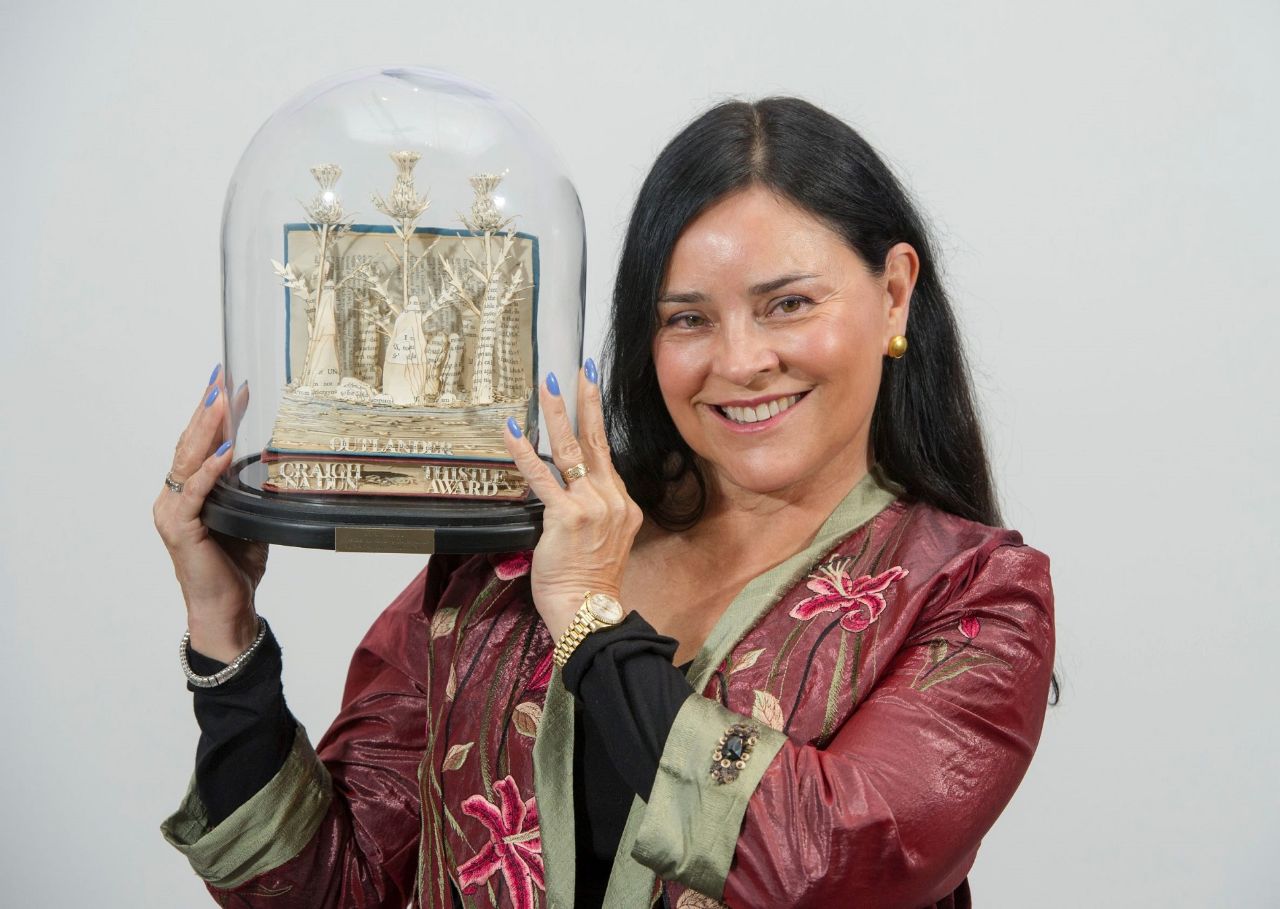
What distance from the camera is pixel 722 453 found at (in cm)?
197

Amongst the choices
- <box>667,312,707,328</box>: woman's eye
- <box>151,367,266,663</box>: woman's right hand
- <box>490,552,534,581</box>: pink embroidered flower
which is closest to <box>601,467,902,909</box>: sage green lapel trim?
<box>490,552,534,581</box>: pink embroidered flower

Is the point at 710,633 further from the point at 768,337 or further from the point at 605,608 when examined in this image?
the point at 768,337

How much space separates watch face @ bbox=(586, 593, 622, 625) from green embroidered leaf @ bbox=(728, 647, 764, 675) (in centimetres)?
21

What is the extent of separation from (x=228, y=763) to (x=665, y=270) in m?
0.87

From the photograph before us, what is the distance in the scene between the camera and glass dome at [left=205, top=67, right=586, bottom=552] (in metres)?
1.76

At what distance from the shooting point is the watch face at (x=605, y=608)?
1702 mm

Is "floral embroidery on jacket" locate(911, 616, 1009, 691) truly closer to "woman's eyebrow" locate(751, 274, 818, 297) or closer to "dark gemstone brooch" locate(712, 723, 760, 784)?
"dark gemstone brooch" locate(712, 723, 760, 784)

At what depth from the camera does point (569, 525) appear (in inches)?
68.2

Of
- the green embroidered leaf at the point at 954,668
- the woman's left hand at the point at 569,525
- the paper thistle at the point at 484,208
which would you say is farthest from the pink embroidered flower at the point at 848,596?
the paper thistle at the point at 484,208

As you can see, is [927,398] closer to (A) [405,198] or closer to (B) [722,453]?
(B) [722,453]

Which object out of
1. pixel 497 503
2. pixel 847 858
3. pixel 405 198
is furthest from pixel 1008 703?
pixel 405 198

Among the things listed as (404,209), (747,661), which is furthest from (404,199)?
(747,661)

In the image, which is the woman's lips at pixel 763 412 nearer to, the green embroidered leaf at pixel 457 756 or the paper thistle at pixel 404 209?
the paper thistle at pixel 404 209

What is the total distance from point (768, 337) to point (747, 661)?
1.33 feet
